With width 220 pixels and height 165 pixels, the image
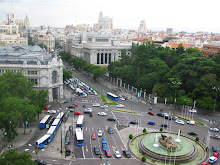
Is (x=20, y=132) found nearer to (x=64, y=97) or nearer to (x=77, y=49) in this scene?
(x=64, y=97)

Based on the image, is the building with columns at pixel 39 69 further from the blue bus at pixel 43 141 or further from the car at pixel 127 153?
the car at pixel 127 153

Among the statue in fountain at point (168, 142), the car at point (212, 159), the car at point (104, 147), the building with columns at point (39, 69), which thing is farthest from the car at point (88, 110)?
the car at point (212, 159)

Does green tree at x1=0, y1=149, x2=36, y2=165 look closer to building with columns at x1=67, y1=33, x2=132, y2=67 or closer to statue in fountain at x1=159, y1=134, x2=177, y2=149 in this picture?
statue in fountain at x1=159, y1=134, x2=177, y2=149

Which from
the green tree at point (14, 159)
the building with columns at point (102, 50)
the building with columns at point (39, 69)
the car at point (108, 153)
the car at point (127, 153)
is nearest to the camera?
the green tree at point (14, 159)

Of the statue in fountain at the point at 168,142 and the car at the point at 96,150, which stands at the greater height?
the statue in fountain at the point at 168,142

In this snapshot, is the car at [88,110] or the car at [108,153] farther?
the car at [88,110]

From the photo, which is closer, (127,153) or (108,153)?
(108,153)

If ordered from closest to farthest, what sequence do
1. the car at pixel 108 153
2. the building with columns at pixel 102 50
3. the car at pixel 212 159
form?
the car at pixel 212 159 → the car at pixel 108 153 → the building with columns at pixel 102 50

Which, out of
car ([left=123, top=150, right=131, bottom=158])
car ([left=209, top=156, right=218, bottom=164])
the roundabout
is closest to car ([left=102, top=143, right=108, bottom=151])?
car ([left=123, top=150, right=131, bottom=158])

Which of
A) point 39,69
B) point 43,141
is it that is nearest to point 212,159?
point 43,141

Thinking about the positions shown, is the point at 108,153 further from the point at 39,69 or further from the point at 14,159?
the point at 39,69
